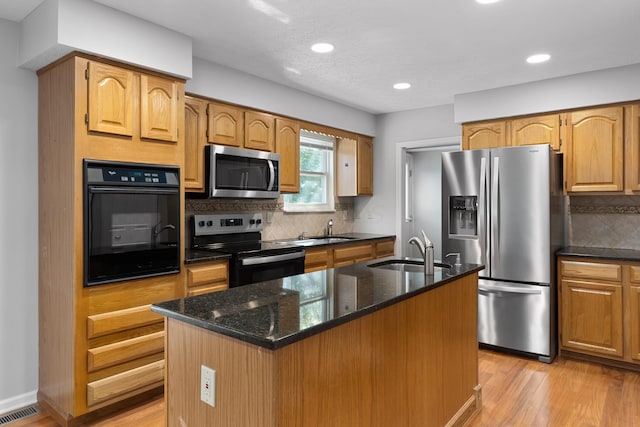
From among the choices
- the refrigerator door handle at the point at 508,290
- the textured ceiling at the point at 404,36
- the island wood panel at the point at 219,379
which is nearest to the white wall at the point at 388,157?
the textured ceiling at the point at 404,36

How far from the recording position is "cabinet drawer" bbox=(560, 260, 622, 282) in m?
3.37

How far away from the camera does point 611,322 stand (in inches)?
133

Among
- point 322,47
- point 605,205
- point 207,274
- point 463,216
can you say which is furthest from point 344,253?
point 605,205

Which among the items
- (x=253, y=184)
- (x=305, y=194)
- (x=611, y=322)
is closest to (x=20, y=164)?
(x=253, y=184)

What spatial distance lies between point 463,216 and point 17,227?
3528mm

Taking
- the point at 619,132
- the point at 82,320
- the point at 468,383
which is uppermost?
the point at 619,132

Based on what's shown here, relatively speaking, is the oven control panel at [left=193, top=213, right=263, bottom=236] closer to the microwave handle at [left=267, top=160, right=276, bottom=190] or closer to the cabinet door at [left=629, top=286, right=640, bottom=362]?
the microwave handle at [left=267, top=160, right=276, bottom=190]

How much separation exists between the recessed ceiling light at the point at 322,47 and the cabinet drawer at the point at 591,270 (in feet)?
8.66

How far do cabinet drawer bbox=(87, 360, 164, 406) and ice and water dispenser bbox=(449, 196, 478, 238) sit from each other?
2.75 m

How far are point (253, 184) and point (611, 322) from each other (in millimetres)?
3181

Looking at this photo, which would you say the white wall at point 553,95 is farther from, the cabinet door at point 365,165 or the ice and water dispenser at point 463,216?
the cabinet door at point 365,165

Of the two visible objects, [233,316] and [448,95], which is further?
[448,95]

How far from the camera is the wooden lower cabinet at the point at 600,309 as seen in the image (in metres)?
3.30

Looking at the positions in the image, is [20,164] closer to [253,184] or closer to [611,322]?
[253,184]
